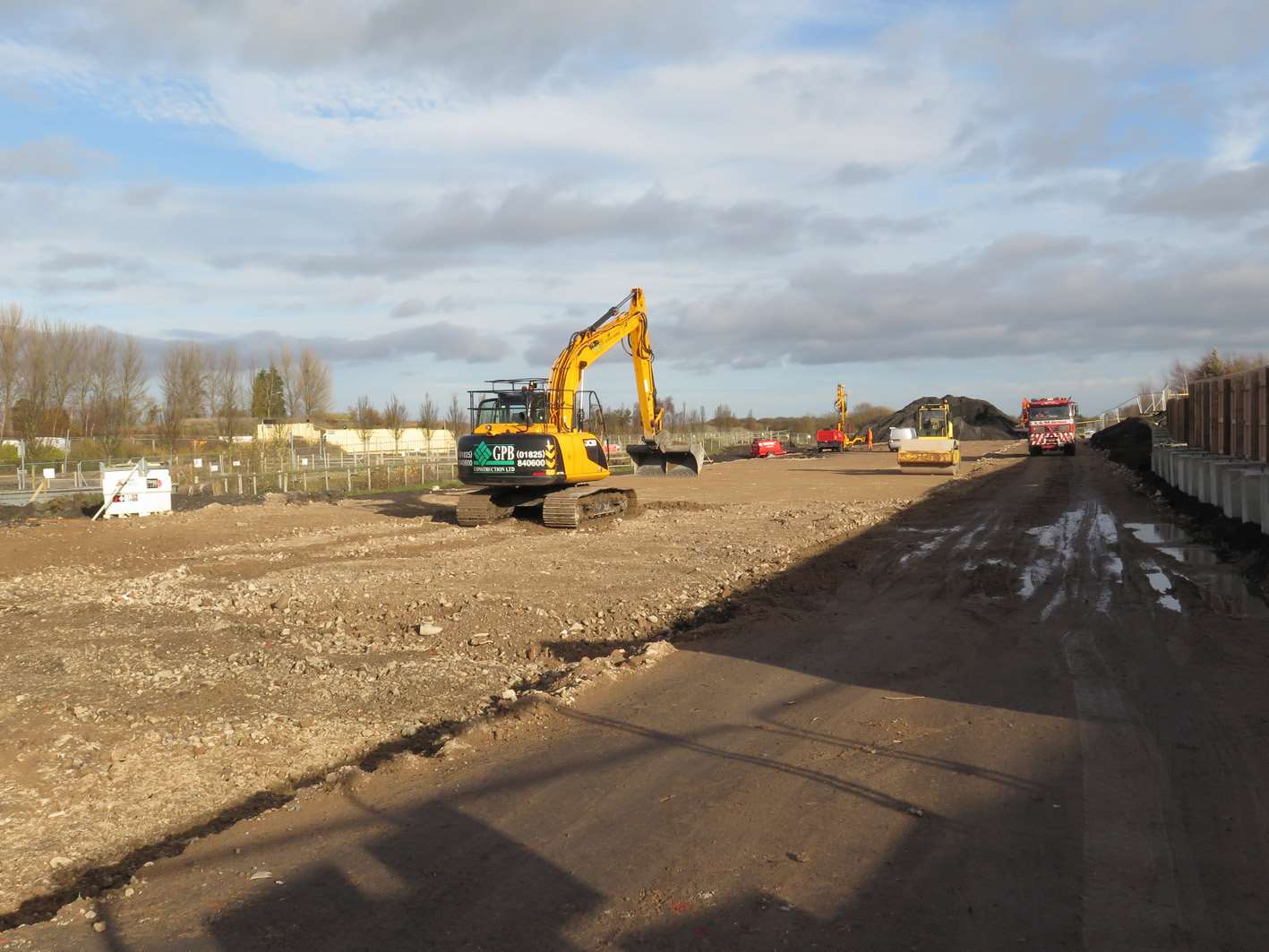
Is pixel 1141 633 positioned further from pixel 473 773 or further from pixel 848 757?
pixel 473 773

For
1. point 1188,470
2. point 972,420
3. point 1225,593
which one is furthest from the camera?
point 972,420

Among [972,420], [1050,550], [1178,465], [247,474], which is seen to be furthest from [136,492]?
[972,420]

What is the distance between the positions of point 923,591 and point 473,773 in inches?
320

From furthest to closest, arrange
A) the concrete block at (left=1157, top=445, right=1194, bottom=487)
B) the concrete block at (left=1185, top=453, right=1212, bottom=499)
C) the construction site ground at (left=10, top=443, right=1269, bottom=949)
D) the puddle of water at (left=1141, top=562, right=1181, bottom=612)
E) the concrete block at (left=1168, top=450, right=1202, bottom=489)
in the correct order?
the concrete block at (left=1157, top=445, right=1194, bottom=487) < the concrete block at (left=1168, top=450, right=1202, bottom=489) < the concrete block at (left=1185, top=453, right=1212, bottom=499) < the puddle of water at (left=1141, top=562, right=1181, bottom=612) < the construction site ground at (left=10, top=443, right=1269, bottom=949)

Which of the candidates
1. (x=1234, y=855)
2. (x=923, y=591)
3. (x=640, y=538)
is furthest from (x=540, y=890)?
(x=640, y=538)

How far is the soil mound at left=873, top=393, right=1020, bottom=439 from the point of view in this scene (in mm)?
88125

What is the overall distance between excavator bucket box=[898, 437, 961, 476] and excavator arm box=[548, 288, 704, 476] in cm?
1631

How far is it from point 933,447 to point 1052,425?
46.7 ft

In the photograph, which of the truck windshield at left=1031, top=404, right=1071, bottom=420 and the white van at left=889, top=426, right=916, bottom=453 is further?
the truck windshield at left=1031, top=404, right=1071, bottom=420

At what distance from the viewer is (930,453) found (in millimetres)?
39906

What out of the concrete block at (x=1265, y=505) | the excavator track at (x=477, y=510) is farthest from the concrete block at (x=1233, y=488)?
the excavator track at (x=477, y=510)

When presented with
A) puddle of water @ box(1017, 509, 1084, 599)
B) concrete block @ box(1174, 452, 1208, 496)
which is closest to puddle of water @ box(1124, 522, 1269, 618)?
puddle of water @ box(1017, 509, 1084, 599)

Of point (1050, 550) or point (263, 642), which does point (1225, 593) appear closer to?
point (1050, 550)

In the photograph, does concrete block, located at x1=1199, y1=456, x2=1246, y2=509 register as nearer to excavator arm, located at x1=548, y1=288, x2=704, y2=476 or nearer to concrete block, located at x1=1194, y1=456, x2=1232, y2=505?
concrete block, located at x1=1194, y1=456, x2=1232, y2=505
